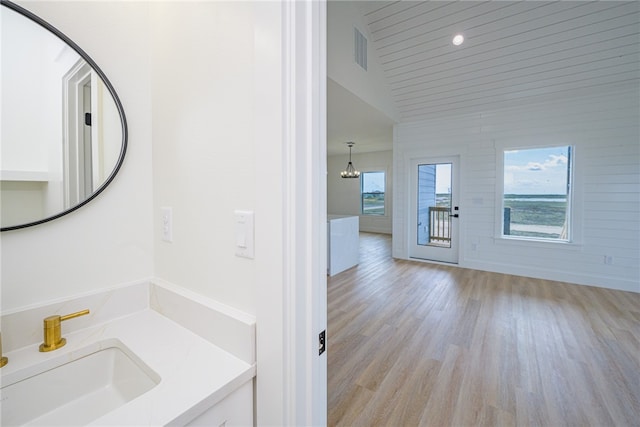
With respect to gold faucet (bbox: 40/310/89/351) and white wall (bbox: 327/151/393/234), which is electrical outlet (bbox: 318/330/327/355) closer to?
gold faucet (bbox: 40/310/89/351)

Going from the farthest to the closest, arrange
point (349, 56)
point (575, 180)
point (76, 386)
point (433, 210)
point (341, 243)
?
point (433, 210) < point (341, 243) < point (575, 180) < point (349, 56) < point (76, 386)

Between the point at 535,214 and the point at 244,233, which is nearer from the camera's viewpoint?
the point at 244,233

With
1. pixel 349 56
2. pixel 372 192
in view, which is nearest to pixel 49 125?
pixel 349 56

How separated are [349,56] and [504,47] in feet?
6.64

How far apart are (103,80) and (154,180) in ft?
1.24

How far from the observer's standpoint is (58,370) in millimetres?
780

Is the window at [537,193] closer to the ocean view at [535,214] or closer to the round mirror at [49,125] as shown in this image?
the ocean view at [535,214]

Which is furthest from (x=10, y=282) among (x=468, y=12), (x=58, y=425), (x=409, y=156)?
(x=409, y=156)

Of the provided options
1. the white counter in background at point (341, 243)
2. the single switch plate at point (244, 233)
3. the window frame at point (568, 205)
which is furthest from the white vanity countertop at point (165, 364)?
the window frame at point (568, 205)

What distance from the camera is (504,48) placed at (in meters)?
3.51

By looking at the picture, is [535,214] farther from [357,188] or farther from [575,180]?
[357,188]

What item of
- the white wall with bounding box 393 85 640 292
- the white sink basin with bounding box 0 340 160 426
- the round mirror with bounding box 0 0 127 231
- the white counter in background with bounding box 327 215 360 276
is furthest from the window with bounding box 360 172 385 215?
the white sink basin with bounding box 0 340 160 426

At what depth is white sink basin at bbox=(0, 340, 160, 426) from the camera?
713 mm

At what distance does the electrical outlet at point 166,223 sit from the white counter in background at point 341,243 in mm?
3018
